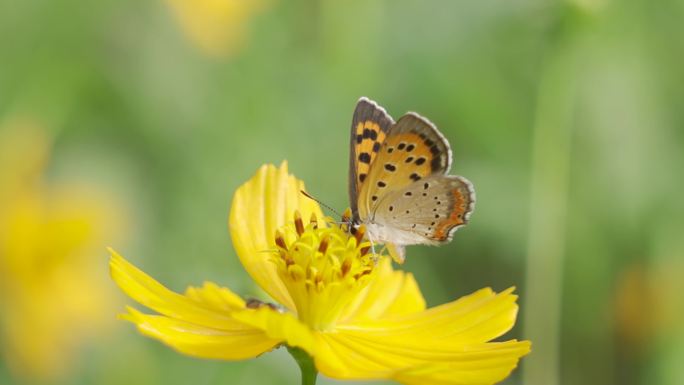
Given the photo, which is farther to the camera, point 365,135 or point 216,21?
point 216,21

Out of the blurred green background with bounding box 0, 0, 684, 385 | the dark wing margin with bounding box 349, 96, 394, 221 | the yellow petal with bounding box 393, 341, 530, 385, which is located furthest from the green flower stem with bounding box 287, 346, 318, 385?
the blurred green background with bounding box 0, 0, 684, 385

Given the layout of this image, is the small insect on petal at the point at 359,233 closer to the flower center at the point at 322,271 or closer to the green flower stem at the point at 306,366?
the flower center at the point at 322,271

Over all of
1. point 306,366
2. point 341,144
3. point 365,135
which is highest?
point 341,144

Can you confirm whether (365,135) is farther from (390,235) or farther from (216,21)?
(216,21)

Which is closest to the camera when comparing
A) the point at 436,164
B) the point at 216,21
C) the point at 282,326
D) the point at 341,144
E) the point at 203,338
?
the point at 282,326

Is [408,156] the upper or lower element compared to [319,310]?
upper

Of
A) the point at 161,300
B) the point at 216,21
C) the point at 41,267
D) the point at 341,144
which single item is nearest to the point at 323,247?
the point at 161,300

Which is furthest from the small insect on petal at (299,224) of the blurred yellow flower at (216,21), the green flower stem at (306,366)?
the blurred yellow flower at (216,21)
